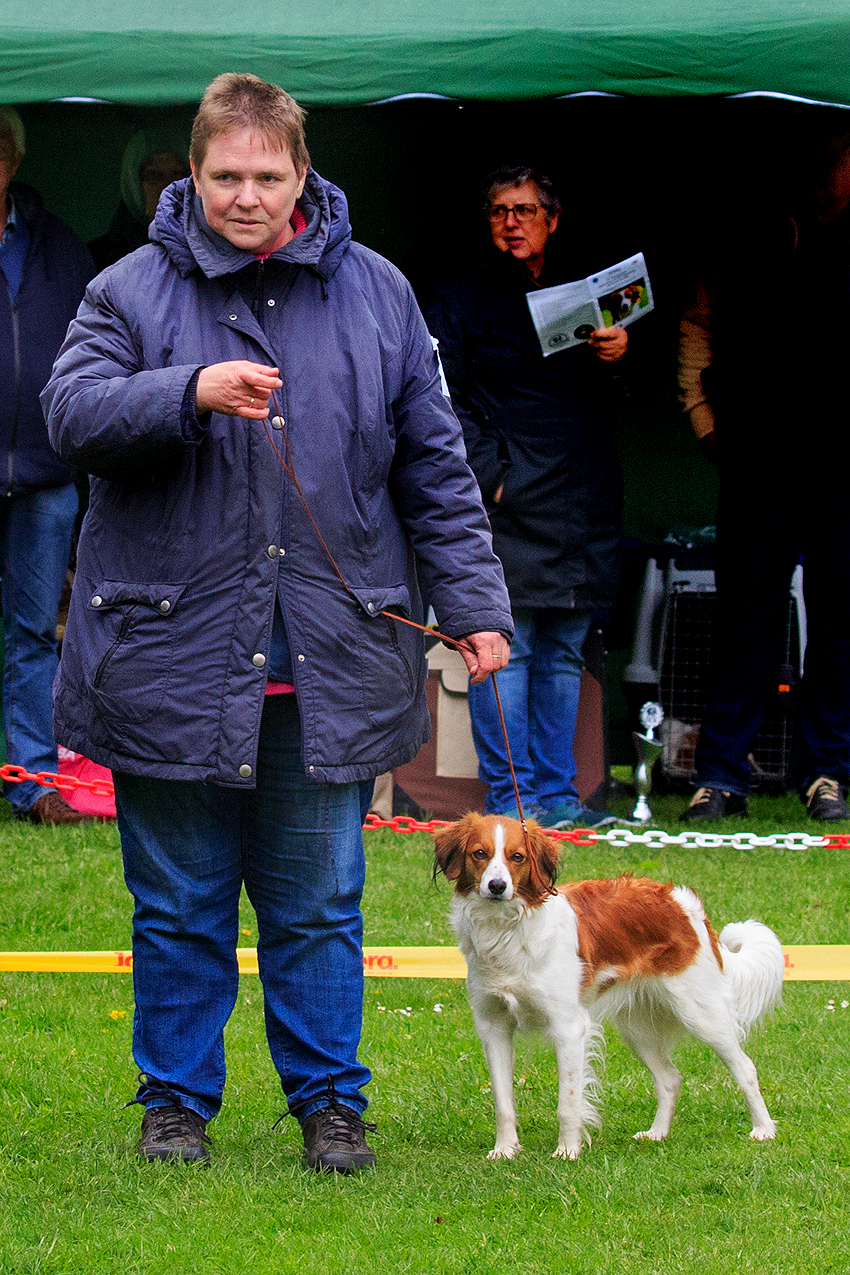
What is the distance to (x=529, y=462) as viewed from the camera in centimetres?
638

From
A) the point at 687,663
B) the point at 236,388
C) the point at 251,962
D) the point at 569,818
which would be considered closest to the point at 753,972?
the point at 251,962

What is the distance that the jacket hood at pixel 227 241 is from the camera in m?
3.08

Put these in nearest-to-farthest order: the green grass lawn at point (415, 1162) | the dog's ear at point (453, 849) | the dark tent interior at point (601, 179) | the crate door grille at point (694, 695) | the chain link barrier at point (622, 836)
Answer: the green grass lawn at point (415, 1162) < the dog's ear at point (453, 849) < the chain link barrier at point (622, 836) < the crate door grille at point (694, 695) < the dark tent interior at point (601, 179)

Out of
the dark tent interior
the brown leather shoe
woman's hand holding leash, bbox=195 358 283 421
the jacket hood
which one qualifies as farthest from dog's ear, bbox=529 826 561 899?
the dark tent interior

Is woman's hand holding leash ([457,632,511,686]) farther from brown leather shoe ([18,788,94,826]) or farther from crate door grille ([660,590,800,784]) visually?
crate door grille ([660,590,800,784])

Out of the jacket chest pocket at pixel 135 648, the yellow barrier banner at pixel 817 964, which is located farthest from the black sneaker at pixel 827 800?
the jacket chest pocket at pixel 135 648

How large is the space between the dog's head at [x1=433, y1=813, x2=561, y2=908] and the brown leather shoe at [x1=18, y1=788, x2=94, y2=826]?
3.13 m

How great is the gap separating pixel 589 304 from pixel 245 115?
10.8ft

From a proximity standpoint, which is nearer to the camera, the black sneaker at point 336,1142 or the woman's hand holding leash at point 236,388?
the woman's hand holding leash at point 236,388

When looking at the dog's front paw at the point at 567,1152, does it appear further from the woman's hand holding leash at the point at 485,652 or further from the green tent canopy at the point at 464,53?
the green tent canopy at the point at 464,53

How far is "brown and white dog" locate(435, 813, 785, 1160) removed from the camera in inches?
137

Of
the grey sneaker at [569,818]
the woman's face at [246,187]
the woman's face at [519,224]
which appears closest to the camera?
the woman's face at [246,187]

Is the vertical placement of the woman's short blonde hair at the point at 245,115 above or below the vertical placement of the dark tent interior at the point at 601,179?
above

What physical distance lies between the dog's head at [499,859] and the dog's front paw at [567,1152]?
1.66 ft
